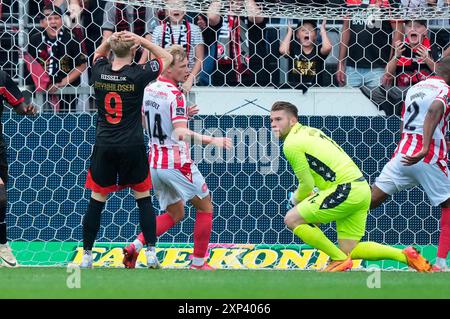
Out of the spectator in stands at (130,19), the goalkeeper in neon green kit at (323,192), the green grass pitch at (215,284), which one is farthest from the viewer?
the spectator in stands at (130,19)

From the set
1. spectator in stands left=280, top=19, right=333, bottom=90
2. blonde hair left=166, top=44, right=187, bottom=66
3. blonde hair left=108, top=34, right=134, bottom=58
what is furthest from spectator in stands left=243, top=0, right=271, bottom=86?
blonde hair left=108, top=34, right=134, bottom=58

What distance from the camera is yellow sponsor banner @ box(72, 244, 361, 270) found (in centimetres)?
1239

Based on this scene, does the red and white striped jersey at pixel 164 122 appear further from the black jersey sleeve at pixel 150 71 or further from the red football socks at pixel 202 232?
the red football socks at pixel 202 232

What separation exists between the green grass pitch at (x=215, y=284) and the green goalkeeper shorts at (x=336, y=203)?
692mm

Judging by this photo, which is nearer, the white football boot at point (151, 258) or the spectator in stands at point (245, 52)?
the white football boot at point (151, 258)

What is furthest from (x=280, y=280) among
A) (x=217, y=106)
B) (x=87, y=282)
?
(x=217, y=106)

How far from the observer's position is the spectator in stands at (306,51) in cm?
1282

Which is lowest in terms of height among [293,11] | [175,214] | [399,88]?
[175,214]

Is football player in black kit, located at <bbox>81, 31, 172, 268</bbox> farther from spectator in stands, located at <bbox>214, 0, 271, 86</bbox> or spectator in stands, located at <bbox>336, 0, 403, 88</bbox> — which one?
spectator in stands, located at <bbox>336, 0, 403, 88</bbox>

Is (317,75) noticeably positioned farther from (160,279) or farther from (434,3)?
(160,279)

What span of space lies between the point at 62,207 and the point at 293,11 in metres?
3.06

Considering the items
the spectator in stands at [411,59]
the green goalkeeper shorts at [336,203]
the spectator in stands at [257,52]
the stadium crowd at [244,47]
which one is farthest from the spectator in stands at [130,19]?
the green goalkeeper shorts at [336,203]

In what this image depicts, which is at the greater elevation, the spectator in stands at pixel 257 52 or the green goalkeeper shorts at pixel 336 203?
the spectator in stands at pixel 257 52

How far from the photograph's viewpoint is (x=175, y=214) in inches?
439
